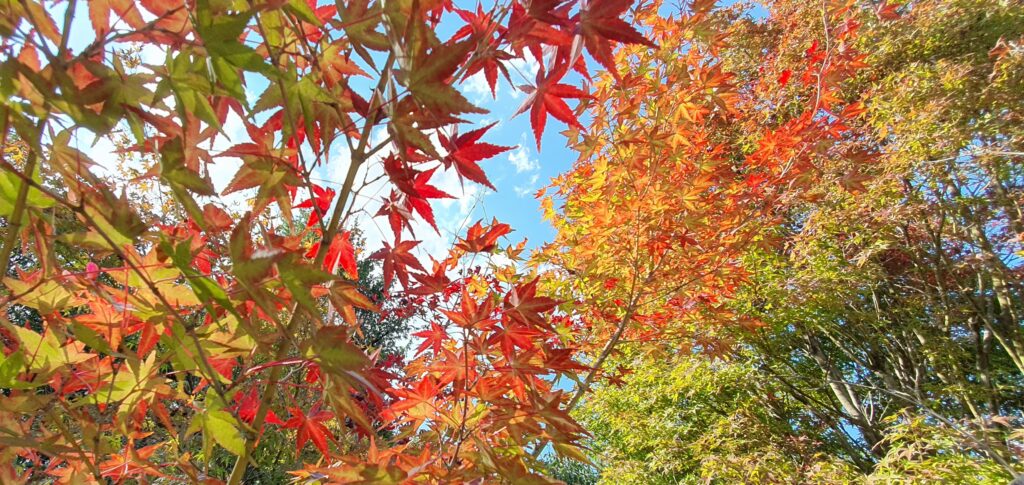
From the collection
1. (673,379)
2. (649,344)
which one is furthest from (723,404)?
(649,344)

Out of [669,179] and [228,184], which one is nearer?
[228,184]

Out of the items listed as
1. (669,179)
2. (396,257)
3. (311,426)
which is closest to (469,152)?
(396,257)

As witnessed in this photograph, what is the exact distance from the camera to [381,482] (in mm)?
690

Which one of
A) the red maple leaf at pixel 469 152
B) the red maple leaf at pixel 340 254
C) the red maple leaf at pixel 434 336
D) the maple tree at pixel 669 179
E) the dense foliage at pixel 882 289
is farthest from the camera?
the dense foliage at pixel 882 289

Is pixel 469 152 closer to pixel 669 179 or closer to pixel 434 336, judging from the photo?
pixel 434 336

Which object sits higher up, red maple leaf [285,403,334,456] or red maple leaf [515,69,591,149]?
red maple leaf [515,69,591,149]

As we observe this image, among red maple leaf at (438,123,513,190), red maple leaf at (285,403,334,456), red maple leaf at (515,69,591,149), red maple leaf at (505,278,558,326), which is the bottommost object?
red maple leaf at (285,403,334,456)

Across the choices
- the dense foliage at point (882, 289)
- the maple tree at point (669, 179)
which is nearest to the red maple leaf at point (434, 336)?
the maple tree at point (669, 179)

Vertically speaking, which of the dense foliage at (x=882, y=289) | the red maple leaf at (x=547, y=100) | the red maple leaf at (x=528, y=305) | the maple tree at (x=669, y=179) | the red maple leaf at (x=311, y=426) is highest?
the dense foliage at (x=882, y=289)

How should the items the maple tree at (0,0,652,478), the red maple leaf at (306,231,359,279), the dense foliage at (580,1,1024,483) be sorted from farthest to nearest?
1. the dense foliage at (580,1,1024,483)
2. the red maple leaf at (306,231,359,279)
3. the maple tree at (0,0,652,478)

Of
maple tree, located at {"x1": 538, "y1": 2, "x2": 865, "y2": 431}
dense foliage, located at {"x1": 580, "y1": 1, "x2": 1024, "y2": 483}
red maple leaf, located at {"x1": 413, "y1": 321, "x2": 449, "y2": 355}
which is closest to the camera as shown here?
red maple leaf, located at {"x1": 413, "y1": 321, "x2": 449, "y2": 355}

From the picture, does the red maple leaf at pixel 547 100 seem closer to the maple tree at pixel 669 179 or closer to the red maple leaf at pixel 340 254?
the red maple leaf at pixel 340 254

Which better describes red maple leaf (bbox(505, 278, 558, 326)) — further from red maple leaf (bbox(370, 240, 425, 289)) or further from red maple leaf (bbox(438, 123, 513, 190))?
red maple leaf (bbox(438, 123, 513, 190))

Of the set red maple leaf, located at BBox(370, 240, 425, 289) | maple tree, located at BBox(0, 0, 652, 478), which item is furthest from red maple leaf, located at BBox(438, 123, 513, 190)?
red maple leaf, located at BBox(370, 240, 425, 289)
